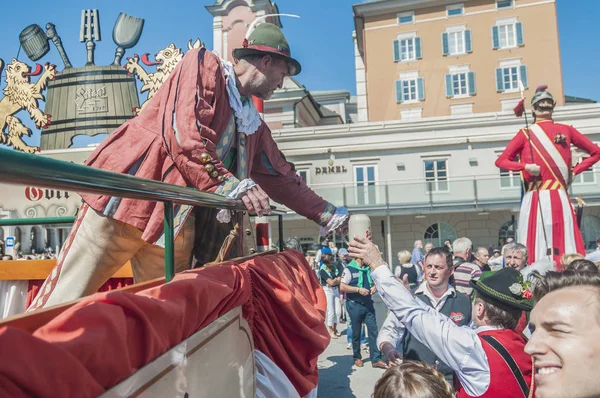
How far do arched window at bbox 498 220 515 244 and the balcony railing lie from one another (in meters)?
1.40

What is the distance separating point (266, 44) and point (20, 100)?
18.1 m

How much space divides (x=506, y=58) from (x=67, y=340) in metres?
35.7

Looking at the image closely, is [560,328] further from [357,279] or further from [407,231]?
[407,231]

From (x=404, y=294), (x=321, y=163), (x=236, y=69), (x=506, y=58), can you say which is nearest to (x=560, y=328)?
(x=404, y=294)

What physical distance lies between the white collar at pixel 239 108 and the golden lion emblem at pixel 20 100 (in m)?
17.0

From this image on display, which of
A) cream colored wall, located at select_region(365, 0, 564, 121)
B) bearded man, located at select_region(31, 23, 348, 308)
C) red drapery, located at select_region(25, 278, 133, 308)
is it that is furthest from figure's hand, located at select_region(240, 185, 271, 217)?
cream colored wall, located at select_region(365, 0, 564, 121)

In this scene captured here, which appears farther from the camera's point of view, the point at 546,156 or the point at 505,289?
the point at 546,156

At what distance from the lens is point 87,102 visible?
17.0 m

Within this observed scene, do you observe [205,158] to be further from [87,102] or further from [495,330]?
[87,102]

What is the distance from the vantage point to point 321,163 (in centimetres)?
2395

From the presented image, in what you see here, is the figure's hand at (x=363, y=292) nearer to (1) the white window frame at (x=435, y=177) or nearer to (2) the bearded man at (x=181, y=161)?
(2) the bearded man at (x=181, y=161)

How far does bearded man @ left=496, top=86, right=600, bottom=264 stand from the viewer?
3.93m

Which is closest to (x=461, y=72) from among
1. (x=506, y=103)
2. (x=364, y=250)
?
(x=506, y=103)

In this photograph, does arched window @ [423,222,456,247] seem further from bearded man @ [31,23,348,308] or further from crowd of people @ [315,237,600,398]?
bearded man @ [31,23,348,308]
